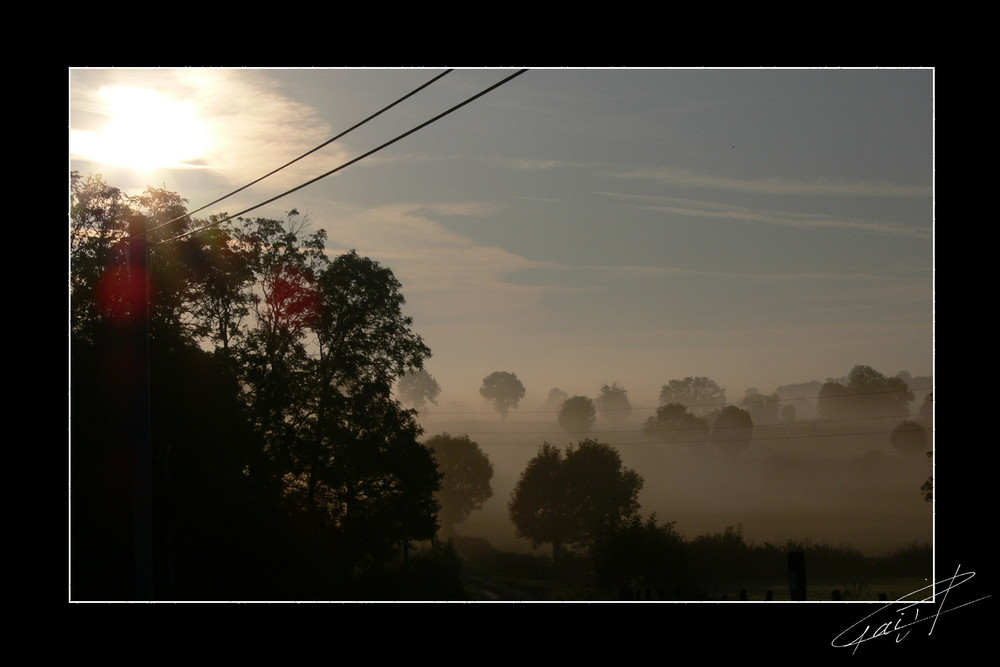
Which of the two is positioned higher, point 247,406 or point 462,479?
point 247,406

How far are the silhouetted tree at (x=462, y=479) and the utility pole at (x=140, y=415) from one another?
76738 millimetres

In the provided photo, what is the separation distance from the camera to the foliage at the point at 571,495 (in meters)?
82.1

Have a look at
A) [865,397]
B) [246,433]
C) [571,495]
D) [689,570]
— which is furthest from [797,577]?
[865,397]

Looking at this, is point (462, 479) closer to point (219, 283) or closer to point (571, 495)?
point (571, 495)

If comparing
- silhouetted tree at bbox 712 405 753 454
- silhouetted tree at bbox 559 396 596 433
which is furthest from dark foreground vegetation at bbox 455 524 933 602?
silhouetted tree at bbox 712 405 753 454

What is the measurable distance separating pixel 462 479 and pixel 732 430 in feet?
113

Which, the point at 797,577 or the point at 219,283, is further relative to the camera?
the point at 219,283

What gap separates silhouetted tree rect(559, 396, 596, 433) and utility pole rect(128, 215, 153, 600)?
287 feet

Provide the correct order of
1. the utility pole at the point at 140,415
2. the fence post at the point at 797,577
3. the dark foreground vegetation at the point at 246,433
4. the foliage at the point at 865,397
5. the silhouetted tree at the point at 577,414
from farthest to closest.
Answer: the silhouetted tree at the point at 577,414
the foliage at the point at 865,397
the dark foreground vegetation at the point at 246,433
the fence post at the point at 797,577
the utility pole at the point at 140,415

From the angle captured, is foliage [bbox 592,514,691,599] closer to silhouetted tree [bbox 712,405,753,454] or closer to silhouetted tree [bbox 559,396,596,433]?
silhouetted tree [bbox 559,396,596,433]

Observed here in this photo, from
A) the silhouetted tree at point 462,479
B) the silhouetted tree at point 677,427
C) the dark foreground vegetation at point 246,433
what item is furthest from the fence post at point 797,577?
the silhouetted tree at point 677,427

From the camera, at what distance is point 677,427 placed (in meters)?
103

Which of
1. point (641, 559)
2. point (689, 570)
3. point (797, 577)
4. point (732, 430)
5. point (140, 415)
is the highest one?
point (140, 415)

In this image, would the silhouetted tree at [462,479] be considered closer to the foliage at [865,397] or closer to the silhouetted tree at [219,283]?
the foliage at [865,397]
